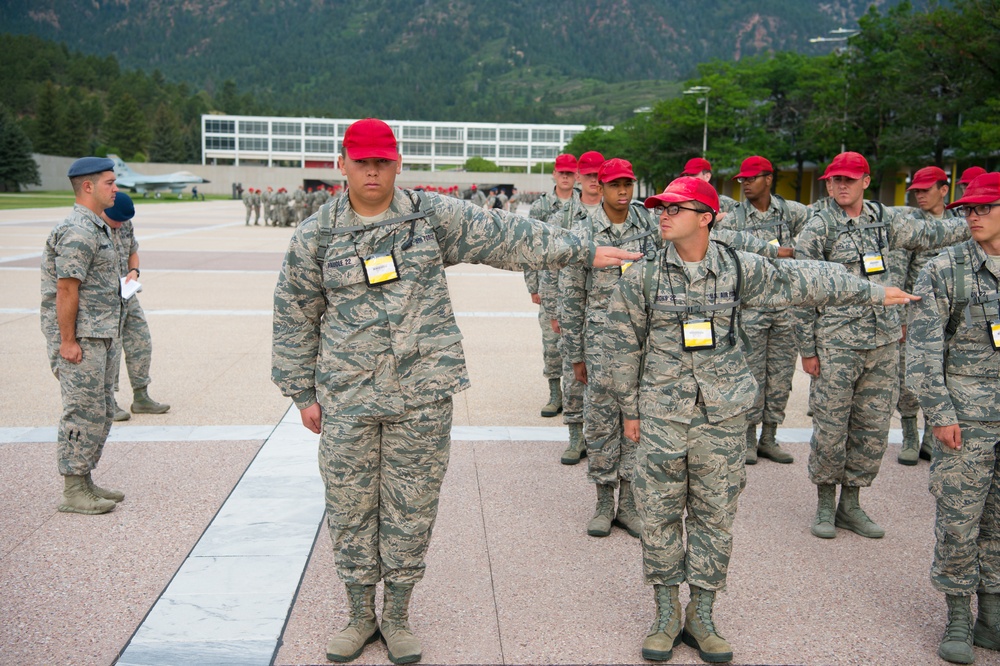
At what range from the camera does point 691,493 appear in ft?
13.6

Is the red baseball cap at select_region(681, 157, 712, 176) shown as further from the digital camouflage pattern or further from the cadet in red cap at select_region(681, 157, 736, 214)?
the digital camouflage pattern

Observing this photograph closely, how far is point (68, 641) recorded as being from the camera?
4109 millimetres

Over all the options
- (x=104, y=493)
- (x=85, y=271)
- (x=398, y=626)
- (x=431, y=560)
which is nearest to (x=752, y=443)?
(x=431, y=560)

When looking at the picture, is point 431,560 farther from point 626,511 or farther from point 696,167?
point 696,167

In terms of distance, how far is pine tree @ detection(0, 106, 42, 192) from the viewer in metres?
81.6

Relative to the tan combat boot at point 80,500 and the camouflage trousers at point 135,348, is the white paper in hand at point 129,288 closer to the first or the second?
the camouflage trousers at point 135,348

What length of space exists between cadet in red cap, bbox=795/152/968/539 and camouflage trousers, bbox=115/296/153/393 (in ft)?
18.4

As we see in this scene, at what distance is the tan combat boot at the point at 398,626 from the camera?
4.01 m

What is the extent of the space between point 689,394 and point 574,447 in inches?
118

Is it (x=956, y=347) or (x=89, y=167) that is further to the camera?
(x=89, y=167)

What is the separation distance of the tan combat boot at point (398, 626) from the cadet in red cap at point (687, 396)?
1043 mm

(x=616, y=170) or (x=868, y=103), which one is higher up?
(x=868, y=103)

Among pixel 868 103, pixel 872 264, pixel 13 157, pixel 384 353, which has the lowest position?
pixel 384 353

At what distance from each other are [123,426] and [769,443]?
17.6 feet
